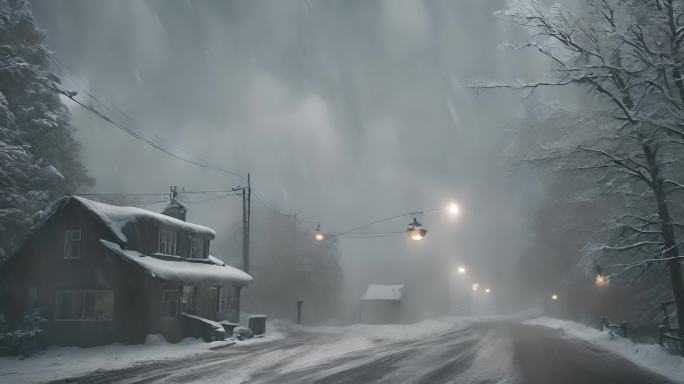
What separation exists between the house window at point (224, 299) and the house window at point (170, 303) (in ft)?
28.2

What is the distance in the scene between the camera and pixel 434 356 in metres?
19.4

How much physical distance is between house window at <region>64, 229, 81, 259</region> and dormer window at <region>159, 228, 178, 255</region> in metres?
4.67

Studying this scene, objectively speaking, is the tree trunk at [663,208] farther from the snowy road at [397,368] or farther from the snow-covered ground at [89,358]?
the snow-covered ground at [89,358]

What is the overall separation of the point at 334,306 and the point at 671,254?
63.3 m

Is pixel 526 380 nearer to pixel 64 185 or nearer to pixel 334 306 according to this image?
pixel 64 185

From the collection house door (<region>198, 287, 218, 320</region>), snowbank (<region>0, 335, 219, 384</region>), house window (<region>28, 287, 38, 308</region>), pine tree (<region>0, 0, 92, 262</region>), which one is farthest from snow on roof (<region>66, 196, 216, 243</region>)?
house door (<region>198, 287, 218, 320</region>)

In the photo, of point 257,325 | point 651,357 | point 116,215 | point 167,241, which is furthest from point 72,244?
point 651,357

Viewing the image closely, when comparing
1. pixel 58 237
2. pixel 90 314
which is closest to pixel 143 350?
pixel 90 314

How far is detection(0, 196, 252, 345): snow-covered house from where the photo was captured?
2595 cm

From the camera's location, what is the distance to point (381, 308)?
7375 centimetres

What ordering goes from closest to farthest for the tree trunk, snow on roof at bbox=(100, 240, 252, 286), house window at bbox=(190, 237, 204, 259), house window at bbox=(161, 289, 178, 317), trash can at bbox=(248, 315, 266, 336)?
the tree trunk, snow on roof at bbox=(100, 240, 252, 286), house window at bbox=(161, 289, 178, 317), trash can at bbox=(248, 315, 266, 336), house window at bbox=(190, 237, 204, 259)

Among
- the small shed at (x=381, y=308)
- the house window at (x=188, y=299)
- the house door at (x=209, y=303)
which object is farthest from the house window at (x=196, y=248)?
the small shed at (x=381, y=308)

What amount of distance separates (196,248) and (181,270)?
24.7ft

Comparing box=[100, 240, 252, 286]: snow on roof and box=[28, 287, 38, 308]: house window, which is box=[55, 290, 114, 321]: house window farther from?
box=[100, 240, 252, 286]: snow on roof
